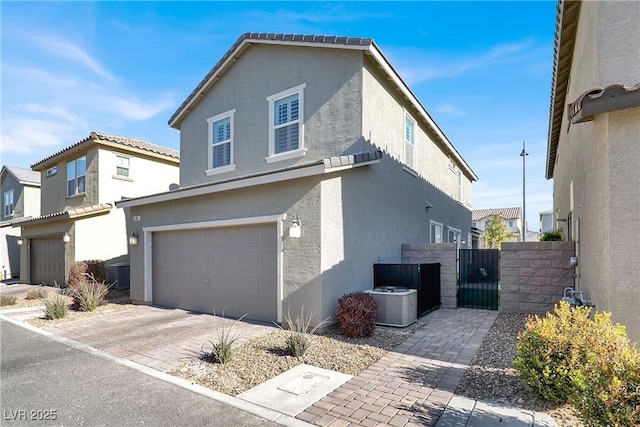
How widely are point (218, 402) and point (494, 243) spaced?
36277 millimetres

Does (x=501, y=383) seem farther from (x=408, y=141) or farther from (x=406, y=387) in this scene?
(x=408, y=141)

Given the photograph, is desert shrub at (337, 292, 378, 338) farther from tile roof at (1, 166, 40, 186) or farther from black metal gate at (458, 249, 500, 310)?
tile roof at (1, 166, 40, 186)

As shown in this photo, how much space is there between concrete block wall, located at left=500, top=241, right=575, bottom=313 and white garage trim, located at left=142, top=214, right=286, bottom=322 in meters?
6.80

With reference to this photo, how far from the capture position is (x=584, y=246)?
275 inches

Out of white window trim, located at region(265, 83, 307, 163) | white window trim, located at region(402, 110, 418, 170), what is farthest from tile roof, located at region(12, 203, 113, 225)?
white window trim, located at region(402, 110, 418, 170)

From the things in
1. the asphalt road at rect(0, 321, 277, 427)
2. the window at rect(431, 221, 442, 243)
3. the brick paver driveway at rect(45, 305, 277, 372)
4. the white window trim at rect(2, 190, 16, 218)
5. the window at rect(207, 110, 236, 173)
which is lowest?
the brick paver driveway at rect(45, 305, 277, 372)

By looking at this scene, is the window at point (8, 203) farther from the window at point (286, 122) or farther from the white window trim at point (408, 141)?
the white window trim at point (408, 141)

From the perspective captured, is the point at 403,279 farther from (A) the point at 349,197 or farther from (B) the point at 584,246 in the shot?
(B) the point at 584,246

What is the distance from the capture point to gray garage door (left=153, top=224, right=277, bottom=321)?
9.25m

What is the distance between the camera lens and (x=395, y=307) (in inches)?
339

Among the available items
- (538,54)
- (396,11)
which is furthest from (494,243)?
(396,11)

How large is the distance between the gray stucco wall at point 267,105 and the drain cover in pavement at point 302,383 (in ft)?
19.9

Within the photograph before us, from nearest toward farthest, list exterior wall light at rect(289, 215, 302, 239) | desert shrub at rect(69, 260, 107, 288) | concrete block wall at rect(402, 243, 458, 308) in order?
exterior wall light at rect(289, 215, 302, 239) → concrete block wall at rect(402, 243, 458, 308) → desert shrub at rect(69, 260, 107, 288)

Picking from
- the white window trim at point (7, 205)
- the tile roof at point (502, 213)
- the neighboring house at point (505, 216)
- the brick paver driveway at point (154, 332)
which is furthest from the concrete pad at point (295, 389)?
the tile roof at point (502, 213)
